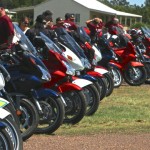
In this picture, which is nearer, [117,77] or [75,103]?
[75,103]

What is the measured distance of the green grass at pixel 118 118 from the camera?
9.12 m

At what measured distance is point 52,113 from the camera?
869 cm

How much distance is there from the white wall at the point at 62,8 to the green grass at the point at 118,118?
54222 mm

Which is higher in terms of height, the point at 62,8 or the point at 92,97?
the point at 92,97

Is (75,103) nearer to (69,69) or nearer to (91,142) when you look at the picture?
(69,69)

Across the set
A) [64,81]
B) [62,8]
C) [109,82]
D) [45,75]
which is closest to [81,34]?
[109,82]

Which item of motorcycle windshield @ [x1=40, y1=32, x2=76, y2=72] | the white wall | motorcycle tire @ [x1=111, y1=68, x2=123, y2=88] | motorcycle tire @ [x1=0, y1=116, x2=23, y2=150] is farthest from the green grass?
the white wall

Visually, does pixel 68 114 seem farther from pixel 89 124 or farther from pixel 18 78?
pixel 18 78

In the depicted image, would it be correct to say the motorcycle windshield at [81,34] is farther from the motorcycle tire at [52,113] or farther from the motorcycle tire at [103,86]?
the motorcycle tire at [52,113]

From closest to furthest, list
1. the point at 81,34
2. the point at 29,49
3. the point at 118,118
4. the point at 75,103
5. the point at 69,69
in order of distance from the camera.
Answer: the point at 29,49, the point at 69,69, the point at 75,103, the point at 118,118, the point at 81,34

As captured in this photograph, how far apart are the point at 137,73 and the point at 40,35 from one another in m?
7.09

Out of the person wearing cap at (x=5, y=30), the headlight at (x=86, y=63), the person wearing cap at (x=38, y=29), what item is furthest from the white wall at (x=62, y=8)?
the person wearing cap at (x=5, y=30)

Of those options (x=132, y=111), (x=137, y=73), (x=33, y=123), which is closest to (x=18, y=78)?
(x=33, y=123)

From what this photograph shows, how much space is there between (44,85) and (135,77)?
7.36 metres
